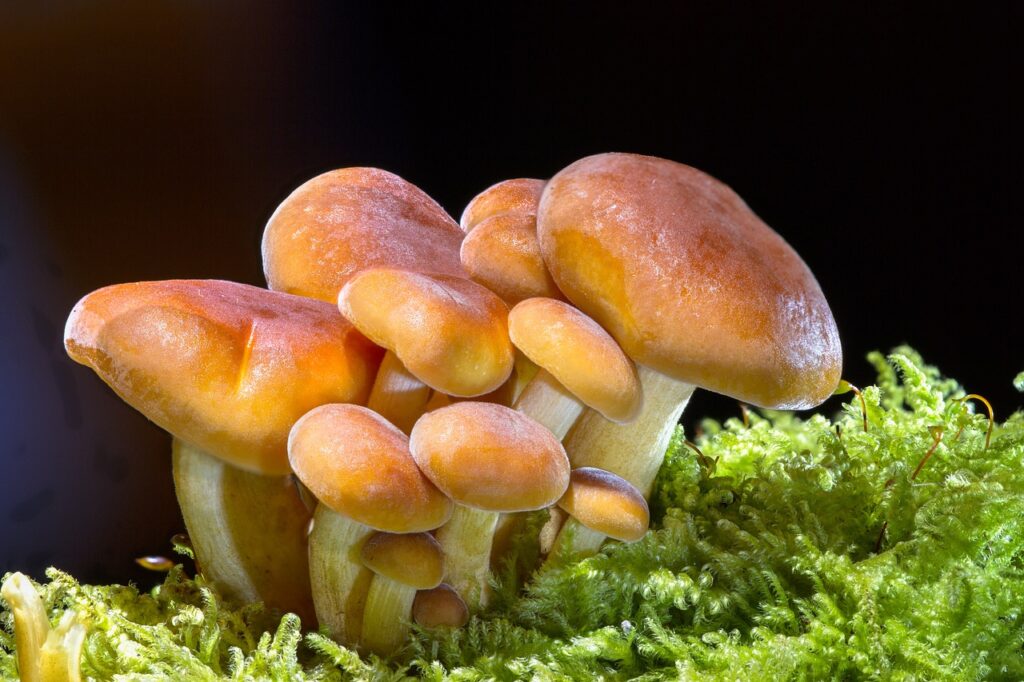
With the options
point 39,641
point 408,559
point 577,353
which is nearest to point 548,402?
point 577,353

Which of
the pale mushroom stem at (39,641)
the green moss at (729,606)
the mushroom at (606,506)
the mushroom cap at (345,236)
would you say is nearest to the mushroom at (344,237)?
the mushroom cap at (345,236)

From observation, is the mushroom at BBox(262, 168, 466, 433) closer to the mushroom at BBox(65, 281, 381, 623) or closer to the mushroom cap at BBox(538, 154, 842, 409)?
the mushroom at BBox(65, 281, 381, 623)

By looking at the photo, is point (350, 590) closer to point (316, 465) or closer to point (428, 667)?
point (428, 667)

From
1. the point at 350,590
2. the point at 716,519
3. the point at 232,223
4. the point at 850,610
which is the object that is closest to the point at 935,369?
the point at 716,519

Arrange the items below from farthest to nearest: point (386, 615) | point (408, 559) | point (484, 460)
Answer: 1. point (386, 615)
2. point (408, 559)
3. point (484, 460)

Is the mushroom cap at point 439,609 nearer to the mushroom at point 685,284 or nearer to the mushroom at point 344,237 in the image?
the mushroom at point 344,237

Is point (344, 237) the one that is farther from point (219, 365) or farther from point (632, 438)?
point (632, 438)
